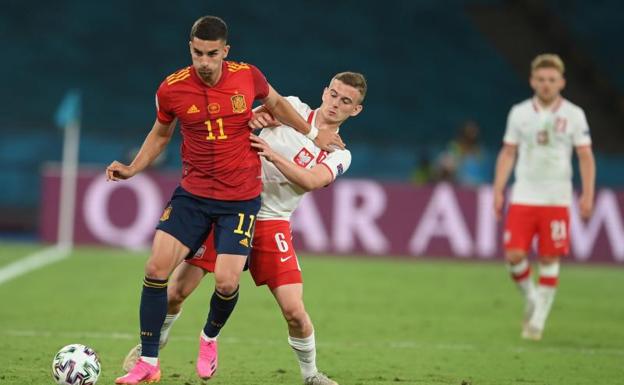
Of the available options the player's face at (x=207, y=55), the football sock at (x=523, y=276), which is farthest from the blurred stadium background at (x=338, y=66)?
the player's face at (x=207, y=55)

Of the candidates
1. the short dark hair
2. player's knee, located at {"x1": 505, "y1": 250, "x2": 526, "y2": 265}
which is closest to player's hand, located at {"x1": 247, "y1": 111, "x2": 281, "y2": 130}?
the short dark hair

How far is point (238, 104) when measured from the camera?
694 centimetres

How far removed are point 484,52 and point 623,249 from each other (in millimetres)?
7238

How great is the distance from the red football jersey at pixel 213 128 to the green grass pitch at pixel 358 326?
1196 millimetres

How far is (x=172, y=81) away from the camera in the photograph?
270 inches

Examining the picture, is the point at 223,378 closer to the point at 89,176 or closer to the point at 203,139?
the point at 203,139

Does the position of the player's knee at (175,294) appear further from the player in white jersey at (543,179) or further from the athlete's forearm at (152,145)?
the player in white jersey at (543,179)

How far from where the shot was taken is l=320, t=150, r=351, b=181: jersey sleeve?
7137 mm

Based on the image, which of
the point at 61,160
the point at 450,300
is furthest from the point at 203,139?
the point at 61,160

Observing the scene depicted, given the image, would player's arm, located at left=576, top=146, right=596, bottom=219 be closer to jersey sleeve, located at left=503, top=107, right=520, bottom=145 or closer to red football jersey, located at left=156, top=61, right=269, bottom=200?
jersey sleeve, located at left=503, top=107, right=520, bottom=145

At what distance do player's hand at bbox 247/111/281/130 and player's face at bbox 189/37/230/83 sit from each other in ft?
1.35

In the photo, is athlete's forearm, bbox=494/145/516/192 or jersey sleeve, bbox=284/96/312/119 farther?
athlete's forearm, bbox=494/145/516/192

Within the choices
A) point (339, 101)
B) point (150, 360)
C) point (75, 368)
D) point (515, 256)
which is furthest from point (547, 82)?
point (75, 368)

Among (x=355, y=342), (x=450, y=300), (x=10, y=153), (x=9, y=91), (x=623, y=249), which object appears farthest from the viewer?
(x=9, y=91)
